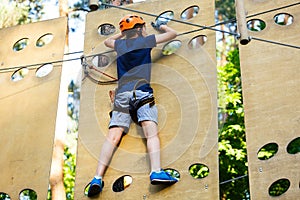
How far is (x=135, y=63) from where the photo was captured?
522 centimetres

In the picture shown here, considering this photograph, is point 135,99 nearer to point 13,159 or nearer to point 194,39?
point 194,39

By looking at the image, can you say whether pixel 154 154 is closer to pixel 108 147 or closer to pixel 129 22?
pixel 108 147

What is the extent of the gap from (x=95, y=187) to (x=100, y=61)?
1.25 metres

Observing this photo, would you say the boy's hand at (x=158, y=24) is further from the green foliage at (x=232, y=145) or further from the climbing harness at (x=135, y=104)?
the green foliage at (x=232, y=145)

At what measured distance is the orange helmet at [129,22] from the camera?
5320mm

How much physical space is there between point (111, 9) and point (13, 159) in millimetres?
→ 1552

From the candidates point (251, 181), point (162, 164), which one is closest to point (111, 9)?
point (162, 164)

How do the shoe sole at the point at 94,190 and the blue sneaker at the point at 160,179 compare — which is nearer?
the blue sneaker at the point at 160,179

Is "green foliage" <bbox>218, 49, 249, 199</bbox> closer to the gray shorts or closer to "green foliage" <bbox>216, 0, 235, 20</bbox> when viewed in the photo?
"green foliage" <bbox>216, 0, 235, 20</bbox>

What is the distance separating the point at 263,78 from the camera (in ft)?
16.1

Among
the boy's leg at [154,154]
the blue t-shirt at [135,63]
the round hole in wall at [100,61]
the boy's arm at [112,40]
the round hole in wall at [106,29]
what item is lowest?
the boy's leg at [154,154]

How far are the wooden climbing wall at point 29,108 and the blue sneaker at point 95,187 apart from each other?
0.38 m

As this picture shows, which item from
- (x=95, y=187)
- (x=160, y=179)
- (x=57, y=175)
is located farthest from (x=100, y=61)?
(x=57, y=175)

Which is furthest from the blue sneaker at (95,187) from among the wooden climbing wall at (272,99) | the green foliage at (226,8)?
the green foliage at (226,8)
